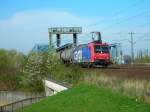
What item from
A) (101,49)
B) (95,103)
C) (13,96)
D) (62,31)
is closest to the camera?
(95,103)

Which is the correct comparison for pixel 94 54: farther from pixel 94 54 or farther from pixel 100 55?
pixel 100 55

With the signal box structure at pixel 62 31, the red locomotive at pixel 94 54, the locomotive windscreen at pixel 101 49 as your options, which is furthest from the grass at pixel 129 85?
the signal box structure at pixel 62 31

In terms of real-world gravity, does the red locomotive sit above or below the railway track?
above

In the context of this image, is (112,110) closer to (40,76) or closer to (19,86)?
(40,76)

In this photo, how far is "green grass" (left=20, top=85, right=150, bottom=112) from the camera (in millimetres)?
17422

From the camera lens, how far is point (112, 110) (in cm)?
1738

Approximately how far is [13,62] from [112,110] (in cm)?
9288

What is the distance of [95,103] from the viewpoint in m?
19.4

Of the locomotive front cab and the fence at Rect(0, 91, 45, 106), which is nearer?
the locomotive front cab

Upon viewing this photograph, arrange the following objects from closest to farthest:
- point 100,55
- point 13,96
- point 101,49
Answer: point 100,55 < point 101,49 < point 13,96

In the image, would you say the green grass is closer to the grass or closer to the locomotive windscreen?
the grass

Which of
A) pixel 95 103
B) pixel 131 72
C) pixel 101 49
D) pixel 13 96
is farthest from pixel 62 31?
pixel 95 103

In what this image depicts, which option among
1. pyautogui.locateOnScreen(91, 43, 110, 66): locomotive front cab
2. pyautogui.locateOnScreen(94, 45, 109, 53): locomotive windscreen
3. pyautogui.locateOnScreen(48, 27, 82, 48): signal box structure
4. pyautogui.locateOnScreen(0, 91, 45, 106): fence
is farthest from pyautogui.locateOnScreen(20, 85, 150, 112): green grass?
pyautogui.locateOnScreen(48, 27, 82, 48): signal box structure

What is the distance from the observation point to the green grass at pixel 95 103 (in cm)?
1742
